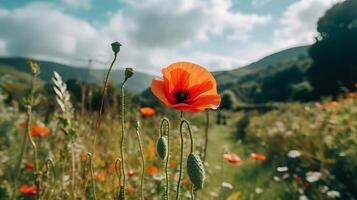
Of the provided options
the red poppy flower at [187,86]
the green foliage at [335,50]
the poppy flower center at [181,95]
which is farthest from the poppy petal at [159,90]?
the green foliage at [335,50]

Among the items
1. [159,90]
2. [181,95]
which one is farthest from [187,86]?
[159,90]

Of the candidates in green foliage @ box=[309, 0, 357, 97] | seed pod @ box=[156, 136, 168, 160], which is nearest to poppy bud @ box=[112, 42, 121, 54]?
seed pod @ box=[156, 136, 168, 160]

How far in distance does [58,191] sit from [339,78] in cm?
3076

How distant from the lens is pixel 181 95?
1269 mm

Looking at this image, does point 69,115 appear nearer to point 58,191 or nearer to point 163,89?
point 163,89

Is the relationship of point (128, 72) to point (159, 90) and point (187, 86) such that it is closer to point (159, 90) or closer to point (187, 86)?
point (159, 90)

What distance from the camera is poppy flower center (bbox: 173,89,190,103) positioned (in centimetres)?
125

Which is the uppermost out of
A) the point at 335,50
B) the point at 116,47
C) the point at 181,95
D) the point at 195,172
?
the point at 335,50

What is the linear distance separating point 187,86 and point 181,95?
1.4 inches

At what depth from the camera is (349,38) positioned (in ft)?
104

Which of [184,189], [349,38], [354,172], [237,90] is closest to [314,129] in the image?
[354,172]

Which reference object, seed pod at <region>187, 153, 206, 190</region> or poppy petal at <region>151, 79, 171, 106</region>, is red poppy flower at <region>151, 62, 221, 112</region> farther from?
seed pod at <region>187, 153, 206, 190</region>

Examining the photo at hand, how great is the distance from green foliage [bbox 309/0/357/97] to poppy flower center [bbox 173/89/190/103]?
30167 millimetres

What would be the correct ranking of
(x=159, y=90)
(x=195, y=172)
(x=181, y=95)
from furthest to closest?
1. (x=181, y=95)
2. (x=159, y=90)
3. (x=195, y=172)
